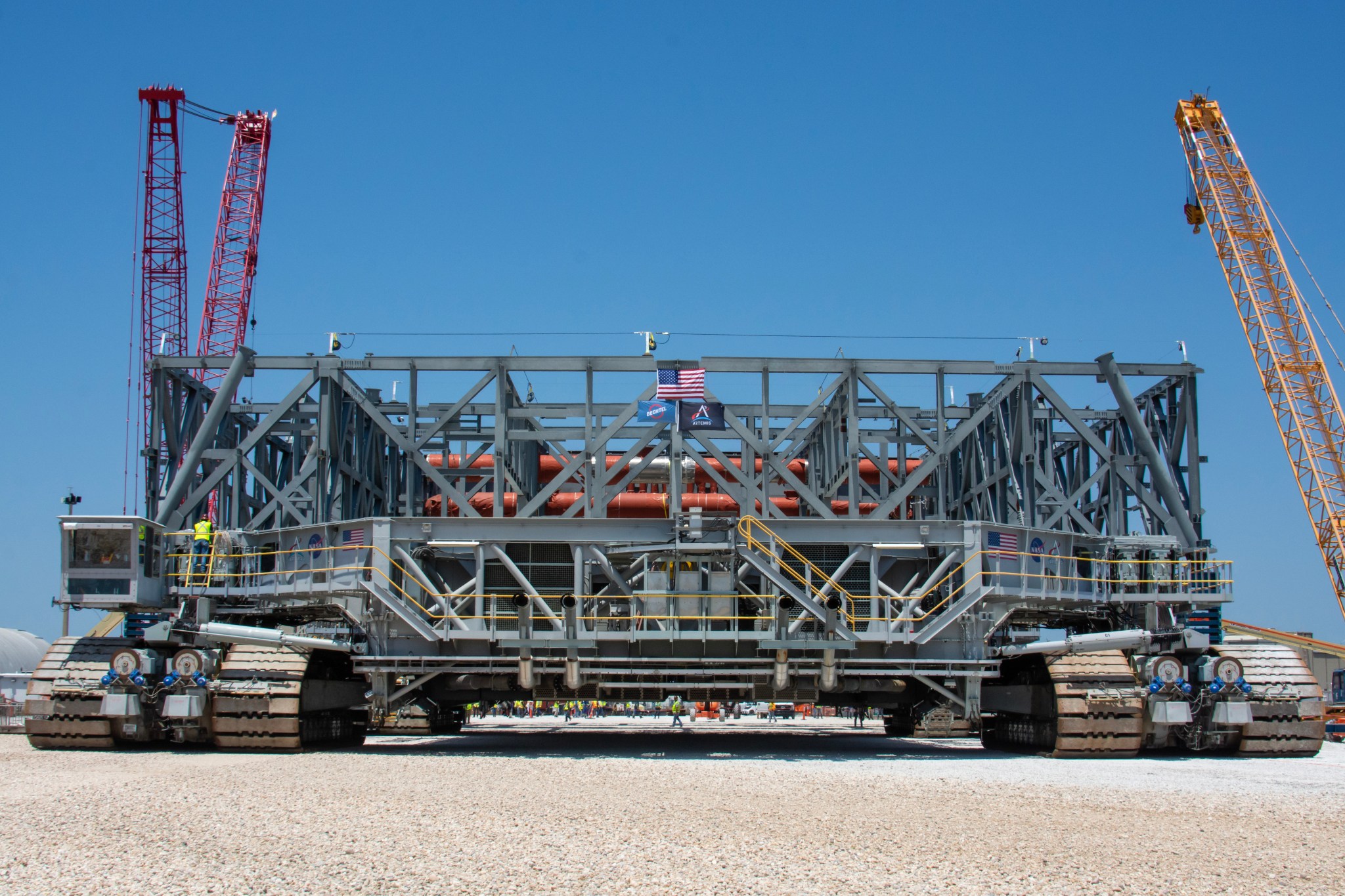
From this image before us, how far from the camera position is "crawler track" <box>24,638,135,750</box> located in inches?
1006

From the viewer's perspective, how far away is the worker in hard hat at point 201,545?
92.4ft

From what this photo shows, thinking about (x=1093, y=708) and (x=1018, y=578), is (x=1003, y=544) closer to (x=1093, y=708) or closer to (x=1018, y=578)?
(x=1018, y=578)

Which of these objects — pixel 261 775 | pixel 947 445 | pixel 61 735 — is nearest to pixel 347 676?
pixel 61 735

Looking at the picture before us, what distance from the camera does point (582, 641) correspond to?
25406mm

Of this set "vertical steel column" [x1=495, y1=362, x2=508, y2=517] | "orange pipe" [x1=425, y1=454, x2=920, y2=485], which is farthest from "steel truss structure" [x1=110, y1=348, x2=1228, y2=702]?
"orange pipe" [x1=425, y1=454, x2=920, y2=485]

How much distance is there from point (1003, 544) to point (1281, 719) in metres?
7.01

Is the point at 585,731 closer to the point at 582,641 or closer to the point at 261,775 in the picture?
the point at 582,641

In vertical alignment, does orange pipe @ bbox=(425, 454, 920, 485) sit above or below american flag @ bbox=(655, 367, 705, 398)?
below

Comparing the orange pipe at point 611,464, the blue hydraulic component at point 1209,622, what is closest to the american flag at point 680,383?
the orange pipe at point 611,464

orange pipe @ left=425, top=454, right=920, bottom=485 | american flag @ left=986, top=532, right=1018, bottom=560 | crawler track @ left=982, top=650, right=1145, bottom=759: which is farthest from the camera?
orange pipe @ left=425, top=454, right=920, bottom=485

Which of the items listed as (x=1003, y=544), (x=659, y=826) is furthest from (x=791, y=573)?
(x=659, y=826)

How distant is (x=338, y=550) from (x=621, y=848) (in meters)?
16.7

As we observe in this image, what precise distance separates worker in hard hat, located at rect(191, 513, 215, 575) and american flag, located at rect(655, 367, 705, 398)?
38.6ft

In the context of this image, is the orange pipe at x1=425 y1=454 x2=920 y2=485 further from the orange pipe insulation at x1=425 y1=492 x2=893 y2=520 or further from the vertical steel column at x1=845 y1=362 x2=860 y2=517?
the vertical steel column at x1=845 y1=362 x2=860 y2=517
